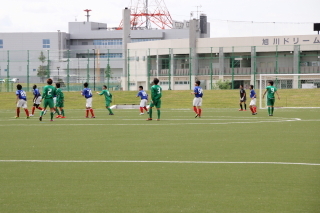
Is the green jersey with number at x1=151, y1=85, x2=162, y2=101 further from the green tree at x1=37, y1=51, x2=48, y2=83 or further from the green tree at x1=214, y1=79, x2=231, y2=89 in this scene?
the green tree at x1=37, y1=51, x2=48, y2=83

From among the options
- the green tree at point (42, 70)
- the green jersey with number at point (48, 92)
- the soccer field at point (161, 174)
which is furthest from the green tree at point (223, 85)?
the soccer field at point (161, 174)

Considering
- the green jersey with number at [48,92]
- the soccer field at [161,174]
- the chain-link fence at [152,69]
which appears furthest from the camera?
the chain-link fence at [152,69]

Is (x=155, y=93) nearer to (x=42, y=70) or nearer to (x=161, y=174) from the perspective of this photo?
(x=161, y=174)

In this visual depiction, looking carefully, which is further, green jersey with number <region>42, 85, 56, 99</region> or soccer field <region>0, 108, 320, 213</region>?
green jersey with number <region>42, 85, 56, 99</region>

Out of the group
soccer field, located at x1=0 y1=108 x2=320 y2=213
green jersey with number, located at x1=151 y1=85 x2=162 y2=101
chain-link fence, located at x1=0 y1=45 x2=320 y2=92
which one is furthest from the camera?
chain-link fence, located at x1=0 y1=45 x2=320 y2=92

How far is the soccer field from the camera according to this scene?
288 inches

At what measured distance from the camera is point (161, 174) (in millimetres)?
9602

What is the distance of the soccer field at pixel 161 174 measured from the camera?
732 centimetres

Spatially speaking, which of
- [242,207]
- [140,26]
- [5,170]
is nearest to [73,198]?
[242,207]

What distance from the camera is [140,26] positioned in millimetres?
131750

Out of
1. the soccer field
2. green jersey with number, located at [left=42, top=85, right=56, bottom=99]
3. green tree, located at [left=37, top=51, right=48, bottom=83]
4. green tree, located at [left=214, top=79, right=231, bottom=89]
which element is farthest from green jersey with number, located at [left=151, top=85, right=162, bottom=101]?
green tree, located at [left=37, top=51, right=48, bottom=83]

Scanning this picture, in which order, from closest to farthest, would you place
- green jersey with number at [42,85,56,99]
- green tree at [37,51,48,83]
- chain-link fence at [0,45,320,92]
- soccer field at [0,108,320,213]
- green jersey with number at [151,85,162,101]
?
soccer field at [0,108,320,213] → green jersey with number at [42,85,56,99] → green jersey with number at [151,85,162,101] → chain-link fence at [0,45,320,92] → green tree at [37,51,48,83]

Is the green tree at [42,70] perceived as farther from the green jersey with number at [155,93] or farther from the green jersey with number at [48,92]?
the green jersey with number at [155,93]

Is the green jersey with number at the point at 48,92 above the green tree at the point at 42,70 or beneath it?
beneath
